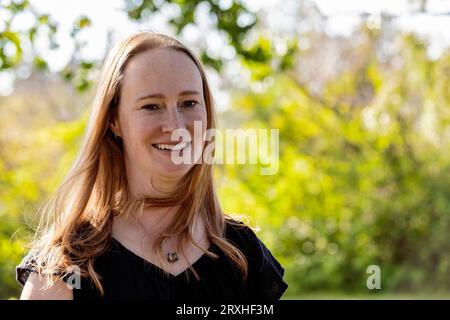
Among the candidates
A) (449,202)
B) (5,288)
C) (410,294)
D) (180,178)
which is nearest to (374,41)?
(449,202)

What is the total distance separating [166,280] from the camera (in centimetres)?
163

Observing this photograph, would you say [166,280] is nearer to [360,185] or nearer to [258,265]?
[258,265]

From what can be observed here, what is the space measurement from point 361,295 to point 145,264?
23.1 feet

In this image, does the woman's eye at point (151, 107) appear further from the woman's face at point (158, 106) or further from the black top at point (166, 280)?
the black top at point (166, 280)

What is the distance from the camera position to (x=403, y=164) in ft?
28.5

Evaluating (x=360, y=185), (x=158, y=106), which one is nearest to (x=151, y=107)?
(x=158, y=106)

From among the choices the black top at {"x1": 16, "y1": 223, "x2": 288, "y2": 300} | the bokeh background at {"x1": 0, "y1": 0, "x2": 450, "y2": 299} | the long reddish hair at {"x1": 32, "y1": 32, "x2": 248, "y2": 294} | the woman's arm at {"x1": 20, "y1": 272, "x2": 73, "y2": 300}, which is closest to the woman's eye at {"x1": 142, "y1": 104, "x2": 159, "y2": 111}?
the long reddish hair at {"x1": 32, "y1": 32, "x2": 248, "y2": 294}

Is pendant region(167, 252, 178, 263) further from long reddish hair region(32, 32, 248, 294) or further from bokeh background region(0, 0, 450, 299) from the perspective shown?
bokeh background region(0, 0, 450, 299)

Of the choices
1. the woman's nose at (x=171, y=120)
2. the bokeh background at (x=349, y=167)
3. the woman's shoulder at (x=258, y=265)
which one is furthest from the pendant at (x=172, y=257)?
the bokeh background at (x=349, y=167)

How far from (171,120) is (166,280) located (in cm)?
38

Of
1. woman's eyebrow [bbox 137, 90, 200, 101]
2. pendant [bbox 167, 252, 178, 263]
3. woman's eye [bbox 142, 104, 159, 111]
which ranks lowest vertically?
pendant [bbox 167, 252, 178, 263]

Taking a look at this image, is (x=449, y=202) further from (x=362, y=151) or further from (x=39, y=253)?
(x=39, y=253)

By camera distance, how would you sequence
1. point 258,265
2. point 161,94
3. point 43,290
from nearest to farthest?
point 43,290 → point 161,94 → point 258,265

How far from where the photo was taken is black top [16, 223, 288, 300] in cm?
159
